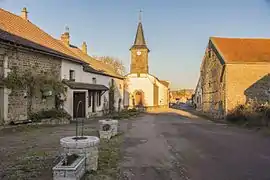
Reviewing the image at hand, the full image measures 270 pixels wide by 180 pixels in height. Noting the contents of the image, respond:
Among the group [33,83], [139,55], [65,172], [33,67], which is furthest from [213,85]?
[65,172]

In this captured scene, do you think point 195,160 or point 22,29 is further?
point 22,29

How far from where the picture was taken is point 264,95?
24.6 meters

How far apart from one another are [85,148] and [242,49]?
82.5 feet

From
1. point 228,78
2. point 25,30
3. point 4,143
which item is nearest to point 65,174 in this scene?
point 4,143

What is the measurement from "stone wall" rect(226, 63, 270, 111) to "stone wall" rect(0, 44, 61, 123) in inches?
613

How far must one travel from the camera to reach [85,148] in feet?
20.1

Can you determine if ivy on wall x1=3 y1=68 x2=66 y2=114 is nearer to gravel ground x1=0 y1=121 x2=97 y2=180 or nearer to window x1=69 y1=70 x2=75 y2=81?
window x1=69 y1=70 x2=75 y2=81

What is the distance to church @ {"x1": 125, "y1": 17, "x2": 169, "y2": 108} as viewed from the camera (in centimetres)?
4969

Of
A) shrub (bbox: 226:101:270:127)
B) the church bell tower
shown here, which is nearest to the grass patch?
shrub (bbox: 226:101:270:127)

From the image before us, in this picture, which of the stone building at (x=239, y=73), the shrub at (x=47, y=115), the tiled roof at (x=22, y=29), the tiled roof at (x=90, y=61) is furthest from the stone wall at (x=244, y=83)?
the tiled roof at (x=22, y=29)

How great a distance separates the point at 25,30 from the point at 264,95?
816 inches

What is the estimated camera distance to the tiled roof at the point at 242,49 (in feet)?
82.5

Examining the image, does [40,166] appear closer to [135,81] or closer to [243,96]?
[243,96]

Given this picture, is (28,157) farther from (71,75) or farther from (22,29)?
(71,75)
